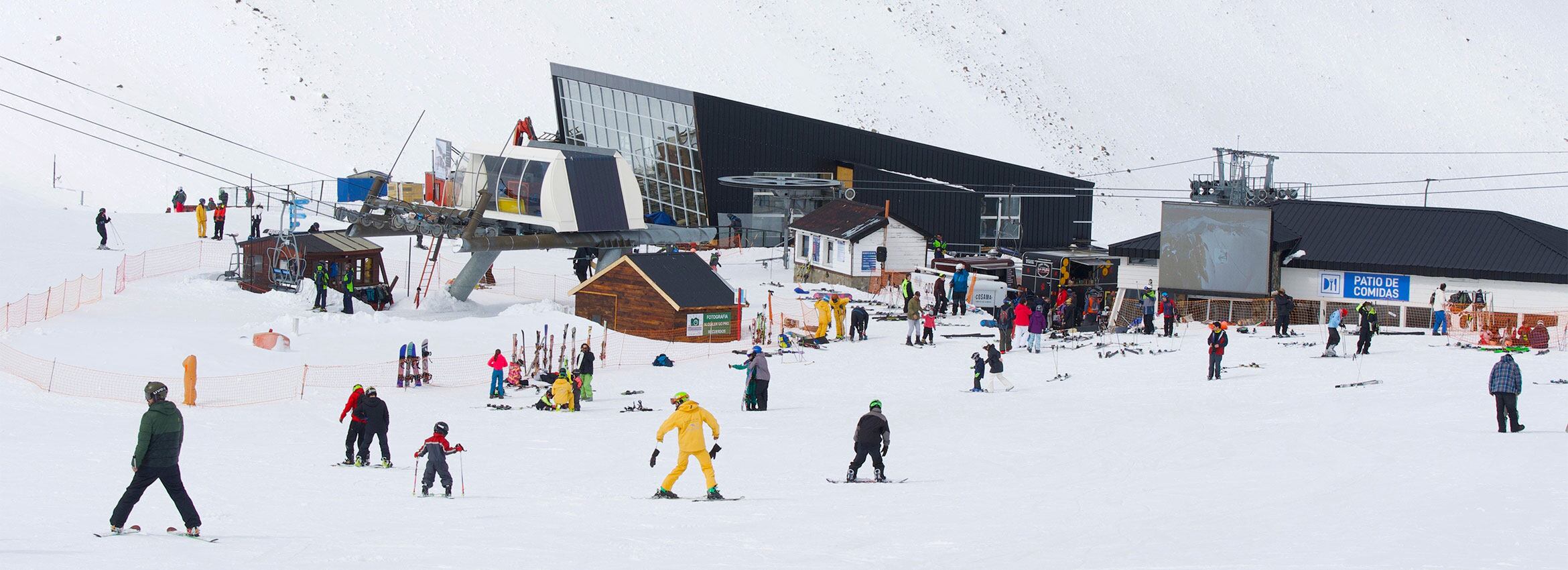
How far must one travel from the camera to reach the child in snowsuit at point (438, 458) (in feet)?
52.0

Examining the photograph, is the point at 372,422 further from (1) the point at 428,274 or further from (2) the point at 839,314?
(1) the point at 428,274

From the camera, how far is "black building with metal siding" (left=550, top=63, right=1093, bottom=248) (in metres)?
57.8

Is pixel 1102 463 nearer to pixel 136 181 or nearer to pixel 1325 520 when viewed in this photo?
pixel 1325 520

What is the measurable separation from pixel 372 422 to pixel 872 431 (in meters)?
6.23

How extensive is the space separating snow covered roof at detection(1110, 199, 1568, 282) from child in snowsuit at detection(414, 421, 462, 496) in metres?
27.7

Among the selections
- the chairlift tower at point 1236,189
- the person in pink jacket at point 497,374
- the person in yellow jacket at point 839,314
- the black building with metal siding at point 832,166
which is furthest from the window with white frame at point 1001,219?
the person in pink jacket at point 497,374

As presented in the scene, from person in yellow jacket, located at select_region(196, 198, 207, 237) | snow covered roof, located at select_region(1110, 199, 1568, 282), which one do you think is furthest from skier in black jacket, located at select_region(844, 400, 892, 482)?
person in yellow jacket, located at select_region(196, 198, 207, 237)

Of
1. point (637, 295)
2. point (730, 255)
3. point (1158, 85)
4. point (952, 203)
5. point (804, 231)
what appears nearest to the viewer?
point (637, 295)

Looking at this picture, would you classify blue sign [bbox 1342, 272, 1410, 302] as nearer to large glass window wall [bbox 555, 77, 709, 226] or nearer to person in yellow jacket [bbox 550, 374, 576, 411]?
person in yellow jacket [bbox 550, 374, 576, 411]

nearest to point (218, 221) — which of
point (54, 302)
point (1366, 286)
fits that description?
point (54, 302)

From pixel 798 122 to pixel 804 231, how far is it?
12.0 metres

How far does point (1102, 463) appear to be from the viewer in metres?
18.6

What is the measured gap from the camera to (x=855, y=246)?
149 feet

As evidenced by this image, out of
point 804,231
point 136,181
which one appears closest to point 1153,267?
point 804,231
